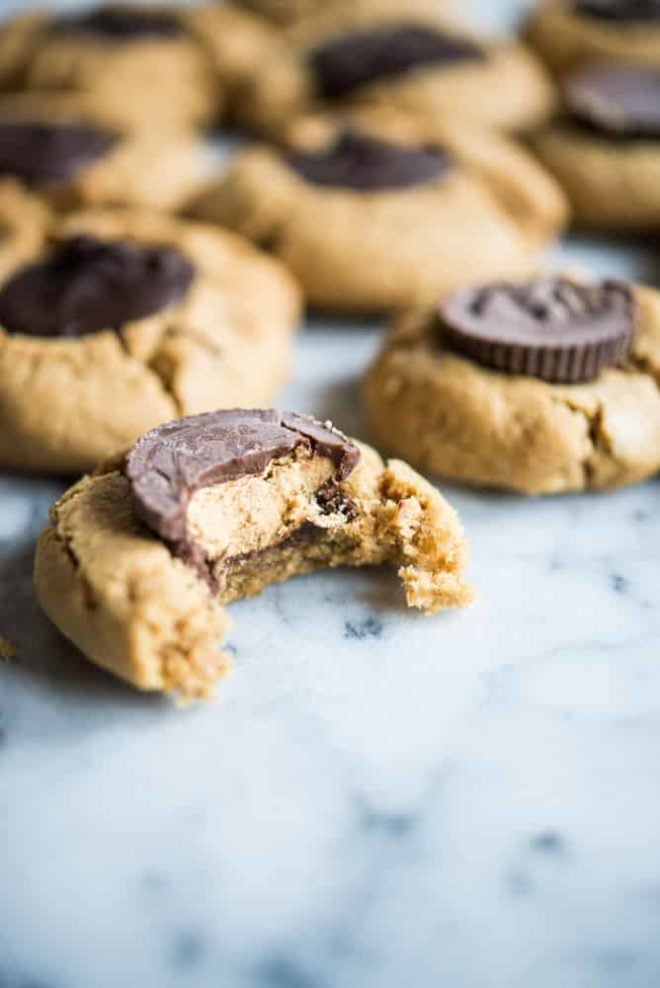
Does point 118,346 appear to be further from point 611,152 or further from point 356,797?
point 611,152

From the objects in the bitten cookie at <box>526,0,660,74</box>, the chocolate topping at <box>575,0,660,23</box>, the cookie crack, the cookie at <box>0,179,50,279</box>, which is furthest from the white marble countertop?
the chocolate topping at <box>575,0,660,23</box>

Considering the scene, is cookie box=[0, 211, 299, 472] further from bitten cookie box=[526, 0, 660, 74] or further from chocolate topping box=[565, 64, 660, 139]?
bitten cookie box=[526, 0, 660, 74]

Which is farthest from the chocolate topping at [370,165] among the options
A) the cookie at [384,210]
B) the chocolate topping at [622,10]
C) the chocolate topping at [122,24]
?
the chocolate topping at [622,10]

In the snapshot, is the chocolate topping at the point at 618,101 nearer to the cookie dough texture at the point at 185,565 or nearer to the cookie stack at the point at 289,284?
the cookie stack at the point at 289,284

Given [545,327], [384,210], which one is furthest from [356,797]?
[384,210]

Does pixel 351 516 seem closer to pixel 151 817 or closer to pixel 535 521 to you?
pixel 535 521

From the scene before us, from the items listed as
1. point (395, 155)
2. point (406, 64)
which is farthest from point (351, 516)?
point (406, 64)
